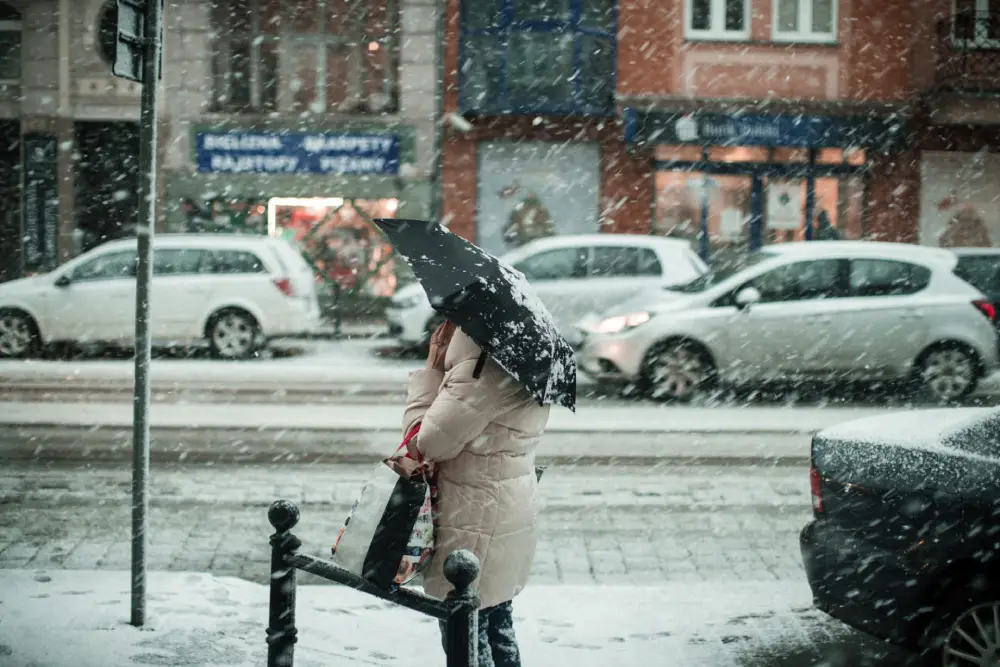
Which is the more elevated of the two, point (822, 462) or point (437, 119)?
point (437, 119)

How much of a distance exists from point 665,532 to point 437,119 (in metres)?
16.9

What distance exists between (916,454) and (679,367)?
827cm

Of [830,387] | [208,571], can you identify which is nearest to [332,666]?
[208,571]

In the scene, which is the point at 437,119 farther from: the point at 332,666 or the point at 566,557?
the point at 332,666

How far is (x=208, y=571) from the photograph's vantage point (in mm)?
6168

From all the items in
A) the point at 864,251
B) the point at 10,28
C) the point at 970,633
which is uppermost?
the point at 10,28

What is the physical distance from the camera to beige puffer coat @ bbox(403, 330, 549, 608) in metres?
3.53

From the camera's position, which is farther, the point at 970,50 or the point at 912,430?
the point at 970,50

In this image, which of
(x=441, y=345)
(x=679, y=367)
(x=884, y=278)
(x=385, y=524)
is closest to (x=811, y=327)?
(x=884, y=278)

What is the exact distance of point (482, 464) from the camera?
3.62 meters

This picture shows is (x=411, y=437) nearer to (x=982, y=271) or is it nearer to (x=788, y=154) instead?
(x=982, y=271)

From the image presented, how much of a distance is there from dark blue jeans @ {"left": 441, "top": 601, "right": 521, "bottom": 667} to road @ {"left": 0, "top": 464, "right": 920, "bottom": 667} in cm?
139

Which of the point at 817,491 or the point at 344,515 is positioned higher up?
the point at 817,491

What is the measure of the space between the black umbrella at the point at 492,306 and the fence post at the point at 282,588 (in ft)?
2.79
